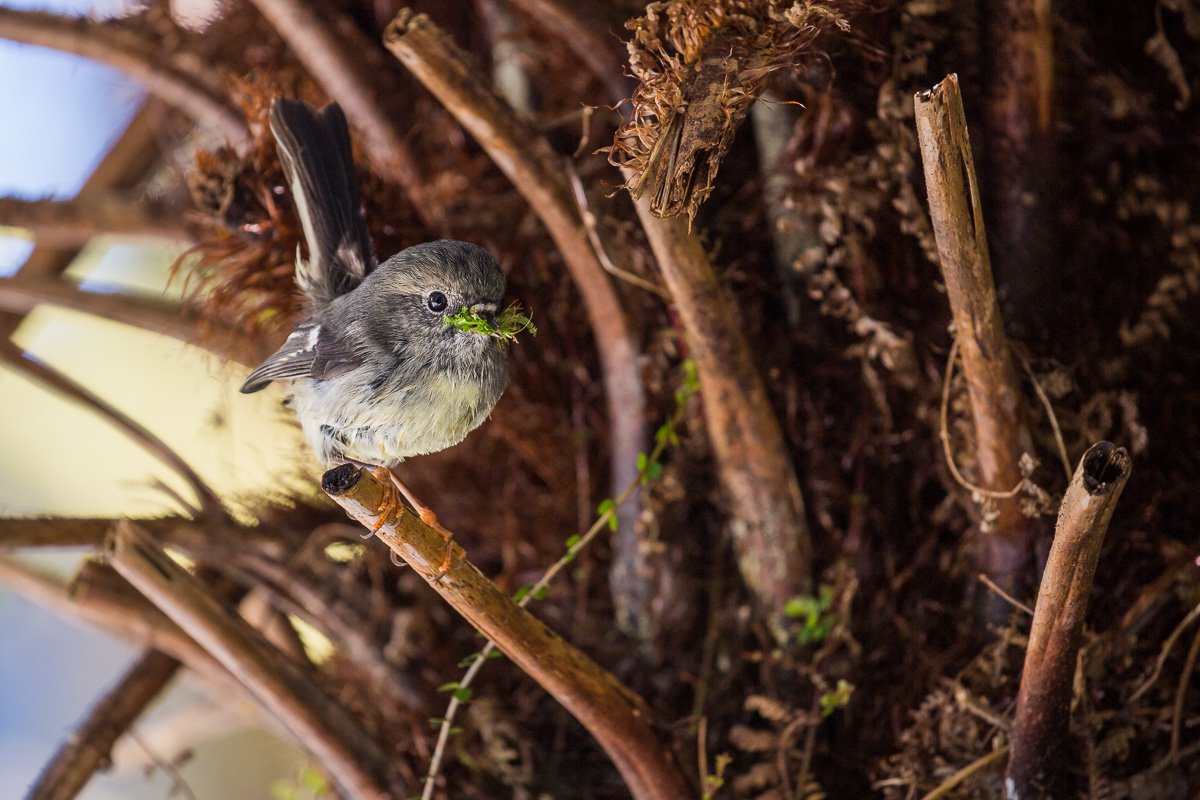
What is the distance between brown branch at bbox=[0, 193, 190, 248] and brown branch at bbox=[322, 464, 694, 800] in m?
1.33

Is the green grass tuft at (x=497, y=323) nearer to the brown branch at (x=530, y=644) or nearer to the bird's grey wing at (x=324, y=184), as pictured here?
the brown branch at (x=530, y=644)

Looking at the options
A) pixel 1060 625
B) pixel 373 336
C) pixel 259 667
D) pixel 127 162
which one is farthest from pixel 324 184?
pixel 127 162

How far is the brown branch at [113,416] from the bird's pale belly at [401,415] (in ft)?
2.49

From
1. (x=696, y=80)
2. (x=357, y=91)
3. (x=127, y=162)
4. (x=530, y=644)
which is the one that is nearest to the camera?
(x=696, y=80)

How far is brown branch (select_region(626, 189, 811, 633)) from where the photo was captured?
1.73m

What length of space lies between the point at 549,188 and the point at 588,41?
0.36 metres

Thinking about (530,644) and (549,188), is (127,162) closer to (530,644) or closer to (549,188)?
(549,188)

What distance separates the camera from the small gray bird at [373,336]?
4.98 feet

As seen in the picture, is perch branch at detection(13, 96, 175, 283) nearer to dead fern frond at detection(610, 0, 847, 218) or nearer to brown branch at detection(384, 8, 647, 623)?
brown branch at detection(384, 8, 647, 623)

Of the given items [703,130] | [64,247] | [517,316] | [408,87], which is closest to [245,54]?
[408,87]

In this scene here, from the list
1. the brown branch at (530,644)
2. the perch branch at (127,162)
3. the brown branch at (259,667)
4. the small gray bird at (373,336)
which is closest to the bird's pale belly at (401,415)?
the small gray bird at (373,336)

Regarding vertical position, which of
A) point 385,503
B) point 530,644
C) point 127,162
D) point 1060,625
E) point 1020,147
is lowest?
point 1060,625

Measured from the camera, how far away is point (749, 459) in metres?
1.89

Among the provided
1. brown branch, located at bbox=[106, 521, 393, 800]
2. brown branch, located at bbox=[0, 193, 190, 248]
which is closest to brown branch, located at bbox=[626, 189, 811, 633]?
brown branch, located at bbox=[106, 521, 393, 800]
